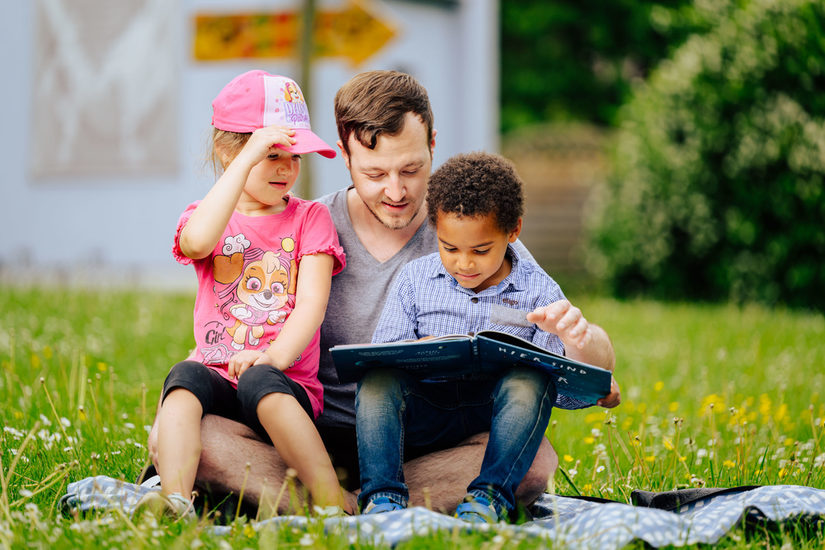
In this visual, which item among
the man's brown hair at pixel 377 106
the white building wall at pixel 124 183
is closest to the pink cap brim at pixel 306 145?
the man's brown hair at pixel 377 106

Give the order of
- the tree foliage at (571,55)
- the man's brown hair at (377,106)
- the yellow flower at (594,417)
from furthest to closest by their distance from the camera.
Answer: the tree foliage at (571,55), the yellow flower at (594,417), the man's brown hair at (377,106)

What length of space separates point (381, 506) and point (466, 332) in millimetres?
641

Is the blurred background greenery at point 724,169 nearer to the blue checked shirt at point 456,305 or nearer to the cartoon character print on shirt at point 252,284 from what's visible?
the blue checked shirt at point 456,305

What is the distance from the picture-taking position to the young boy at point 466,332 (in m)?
2.93

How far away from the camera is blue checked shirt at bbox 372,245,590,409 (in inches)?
126

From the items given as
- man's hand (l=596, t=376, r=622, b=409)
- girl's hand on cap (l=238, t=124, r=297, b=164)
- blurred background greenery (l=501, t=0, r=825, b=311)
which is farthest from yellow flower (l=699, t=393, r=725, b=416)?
blurred background greenery (l=501, t=0, r=825, b=311)

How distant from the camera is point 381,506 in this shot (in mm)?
2852

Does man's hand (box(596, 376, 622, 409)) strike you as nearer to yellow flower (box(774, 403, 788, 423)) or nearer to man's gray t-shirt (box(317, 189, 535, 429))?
man's gray t-shirt (box(317, 189, 535, 429))

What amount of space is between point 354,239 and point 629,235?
9310 mm

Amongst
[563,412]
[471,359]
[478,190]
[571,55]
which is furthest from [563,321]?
[571,55]

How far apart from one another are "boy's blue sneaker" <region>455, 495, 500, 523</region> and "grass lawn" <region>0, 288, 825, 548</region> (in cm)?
21

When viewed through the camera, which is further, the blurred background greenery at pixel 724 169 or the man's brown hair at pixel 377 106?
the blurred background greenery at pixel 724 169

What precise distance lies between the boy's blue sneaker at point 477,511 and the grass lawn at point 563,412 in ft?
0.70

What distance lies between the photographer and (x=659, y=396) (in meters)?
5.63
